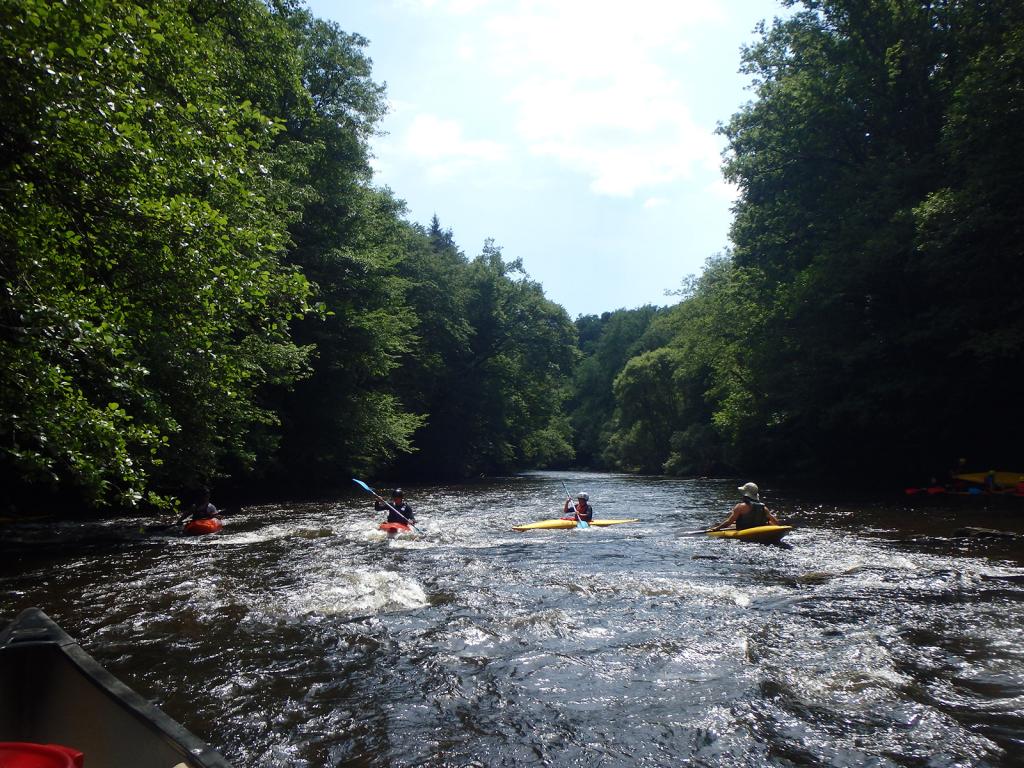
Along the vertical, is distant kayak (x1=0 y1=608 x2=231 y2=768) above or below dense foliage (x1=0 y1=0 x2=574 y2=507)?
below

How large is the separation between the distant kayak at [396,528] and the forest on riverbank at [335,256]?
3.45 meters

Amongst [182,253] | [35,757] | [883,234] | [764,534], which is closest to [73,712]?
[35,757]

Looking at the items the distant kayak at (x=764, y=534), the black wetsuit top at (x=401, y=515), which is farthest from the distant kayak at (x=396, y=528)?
the distant kayak at (x=764, y=534)

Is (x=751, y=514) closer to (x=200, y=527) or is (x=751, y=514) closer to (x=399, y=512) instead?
(x=399, y=512)

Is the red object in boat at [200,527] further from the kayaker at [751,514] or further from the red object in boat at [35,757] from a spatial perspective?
the red object in boat at [35,757]

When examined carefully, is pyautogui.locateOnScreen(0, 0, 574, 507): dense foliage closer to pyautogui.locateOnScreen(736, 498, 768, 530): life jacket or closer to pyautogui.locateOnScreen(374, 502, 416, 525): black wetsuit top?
pyautogui.locateOnScreen(374, 502, 416, 525): black wetsuit top

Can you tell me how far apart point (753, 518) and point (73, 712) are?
400 inches

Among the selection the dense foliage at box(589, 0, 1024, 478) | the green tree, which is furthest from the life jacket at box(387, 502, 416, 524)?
the dense foliage at box(589, 0, 1024, 478)

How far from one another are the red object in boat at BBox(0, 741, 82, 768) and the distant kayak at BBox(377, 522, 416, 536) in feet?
32.2

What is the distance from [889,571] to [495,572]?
468 cm

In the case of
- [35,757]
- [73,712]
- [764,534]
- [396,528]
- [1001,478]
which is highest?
[35,757]

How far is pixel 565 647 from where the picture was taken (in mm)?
5344

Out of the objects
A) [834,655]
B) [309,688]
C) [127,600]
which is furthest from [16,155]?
[834,655]

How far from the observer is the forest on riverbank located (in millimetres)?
6020
